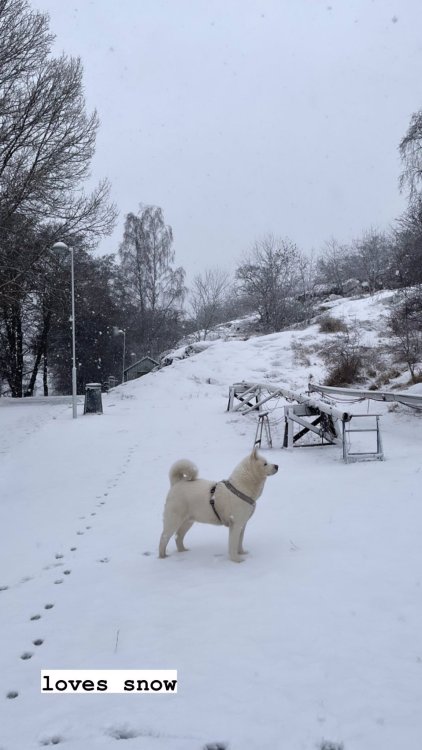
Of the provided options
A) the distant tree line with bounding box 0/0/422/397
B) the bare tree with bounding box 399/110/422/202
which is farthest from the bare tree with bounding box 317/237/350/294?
the bare tree with bounding box 399/110/422/202

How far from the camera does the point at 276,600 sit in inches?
145

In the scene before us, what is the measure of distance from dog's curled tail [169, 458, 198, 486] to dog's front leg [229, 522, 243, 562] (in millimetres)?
609

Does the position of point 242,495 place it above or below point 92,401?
below

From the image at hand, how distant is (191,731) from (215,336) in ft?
132

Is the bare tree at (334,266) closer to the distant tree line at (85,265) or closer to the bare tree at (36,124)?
the distant tree line at (85,265)

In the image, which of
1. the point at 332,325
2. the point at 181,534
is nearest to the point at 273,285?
the point at 332,325

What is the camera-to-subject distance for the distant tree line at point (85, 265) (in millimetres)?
14625

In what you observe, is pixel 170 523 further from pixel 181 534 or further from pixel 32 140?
pixel 32 140

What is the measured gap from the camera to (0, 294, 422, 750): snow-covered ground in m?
2.44

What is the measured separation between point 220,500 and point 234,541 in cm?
41

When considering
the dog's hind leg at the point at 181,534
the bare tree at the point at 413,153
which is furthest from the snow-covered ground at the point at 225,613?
the bare tree at the point at 413,153

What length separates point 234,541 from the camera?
4531 mm

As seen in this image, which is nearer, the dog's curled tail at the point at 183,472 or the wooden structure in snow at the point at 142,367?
the dog's curled tail at the point at 183,472

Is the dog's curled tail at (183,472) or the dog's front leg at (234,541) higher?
the dog's curled tail at (183,472)
